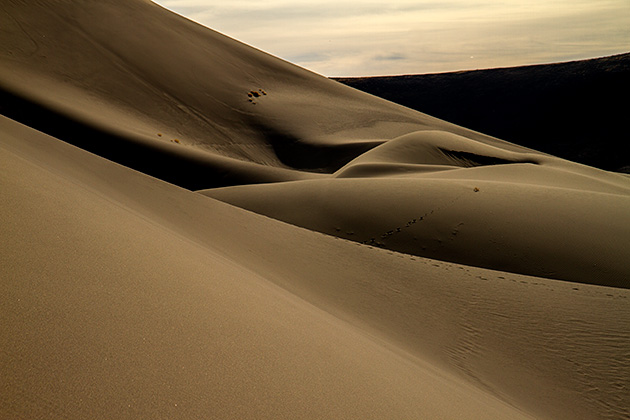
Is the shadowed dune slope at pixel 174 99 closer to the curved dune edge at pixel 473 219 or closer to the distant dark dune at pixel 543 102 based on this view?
the curved dune edge at pixel 473 219

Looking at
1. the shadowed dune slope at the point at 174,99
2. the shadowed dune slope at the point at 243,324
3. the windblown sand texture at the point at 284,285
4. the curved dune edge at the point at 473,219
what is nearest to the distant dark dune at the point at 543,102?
the shadowed dune slope at the point at 174,99

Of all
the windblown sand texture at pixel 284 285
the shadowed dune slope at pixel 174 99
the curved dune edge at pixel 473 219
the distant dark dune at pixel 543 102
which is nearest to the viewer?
the windblown sand texture at pixel 284 285

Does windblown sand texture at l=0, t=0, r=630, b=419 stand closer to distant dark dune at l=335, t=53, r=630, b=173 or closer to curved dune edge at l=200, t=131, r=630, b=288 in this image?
curved dune edge at l=200, t=131, r=630, b=288

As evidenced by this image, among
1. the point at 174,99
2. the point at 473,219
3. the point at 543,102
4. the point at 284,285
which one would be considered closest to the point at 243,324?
the point at 284,285

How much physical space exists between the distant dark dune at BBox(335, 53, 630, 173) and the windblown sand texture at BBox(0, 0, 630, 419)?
3601cm

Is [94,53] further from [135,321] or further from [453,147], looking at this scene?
[135,321]

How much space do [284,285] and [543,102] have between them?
184 feet

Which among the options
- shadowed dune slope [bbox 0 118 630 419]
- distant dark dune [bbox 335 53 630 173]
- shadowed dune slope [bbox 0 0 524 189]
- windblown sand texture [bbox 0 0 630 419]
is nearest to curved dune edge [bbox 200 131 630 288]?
windblown sand texture [bbox 0 0 630 419]

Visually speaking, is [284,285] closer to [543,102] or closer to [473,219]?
[473,219]

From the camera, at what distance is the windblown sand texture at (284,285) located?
203 cm

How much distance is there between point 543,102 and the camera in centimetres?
5444

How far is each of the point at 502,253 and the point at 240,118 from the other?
700 inches

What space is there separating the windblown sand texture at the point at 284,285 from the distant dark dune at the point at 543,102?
36.0m

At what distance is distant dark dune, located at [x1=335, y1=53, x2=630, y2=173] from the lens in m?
46.8
